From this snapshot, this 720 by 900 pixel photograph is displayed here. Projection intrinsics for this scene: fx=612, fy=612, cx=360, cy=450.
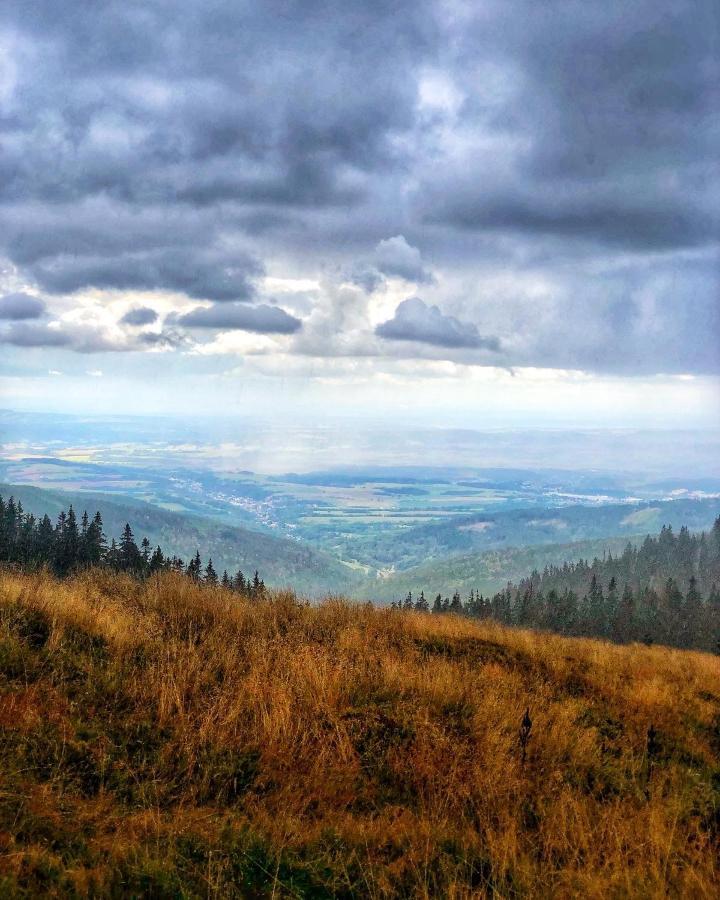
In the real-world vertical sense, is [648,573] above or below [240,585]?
below

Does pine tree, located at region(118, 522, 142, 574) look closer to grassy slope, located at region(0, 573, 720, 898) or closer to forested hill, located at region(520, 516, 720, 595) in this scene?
grassy slope, located at region(0, 573, 720, 898)

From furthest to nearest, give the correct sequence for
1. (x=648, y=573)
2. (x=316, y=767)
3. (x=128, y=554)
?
1. (x=648, y=573)
2. (x=128, y=554)
3. (x=316, y=767)

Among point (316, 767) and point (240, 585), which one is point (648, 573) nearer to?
point (240, 585)

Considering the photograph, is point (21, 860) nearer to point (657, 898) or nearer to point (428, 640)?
point (657, 898)

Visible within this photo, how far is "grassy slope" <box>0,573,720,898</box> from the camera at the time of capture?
5.09 metres

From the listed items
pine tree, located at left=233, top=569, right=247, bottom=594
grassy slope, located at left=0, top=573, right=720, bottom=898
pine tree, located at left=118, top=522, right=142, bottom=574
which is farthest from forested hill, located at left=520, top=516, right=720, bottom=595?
grassy slope, located at left=0, top=573, right=720, bottom=898

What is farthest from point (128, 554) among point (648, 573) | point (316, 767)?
point (648, 573)

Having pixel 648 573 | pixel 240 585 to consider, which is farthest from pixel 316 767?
pixel 648 573

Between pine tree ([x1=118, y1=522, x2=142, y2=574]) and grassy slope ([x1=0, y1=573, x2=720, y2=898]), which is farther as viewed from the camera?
pine tree ([x1=118, y1=522, x2=142, y2=574])

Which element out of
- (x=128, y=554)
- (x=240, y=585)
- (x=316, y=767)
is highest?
(x=316, y=767)

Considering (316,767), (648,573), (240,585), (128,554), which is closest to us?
(316,767)

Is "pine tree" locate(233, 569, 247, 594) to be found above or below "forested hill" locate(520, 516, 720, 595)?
above

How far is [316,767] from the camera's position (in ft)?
22.4

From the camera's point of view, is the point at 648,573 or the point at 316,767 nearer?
the point at 316,767
